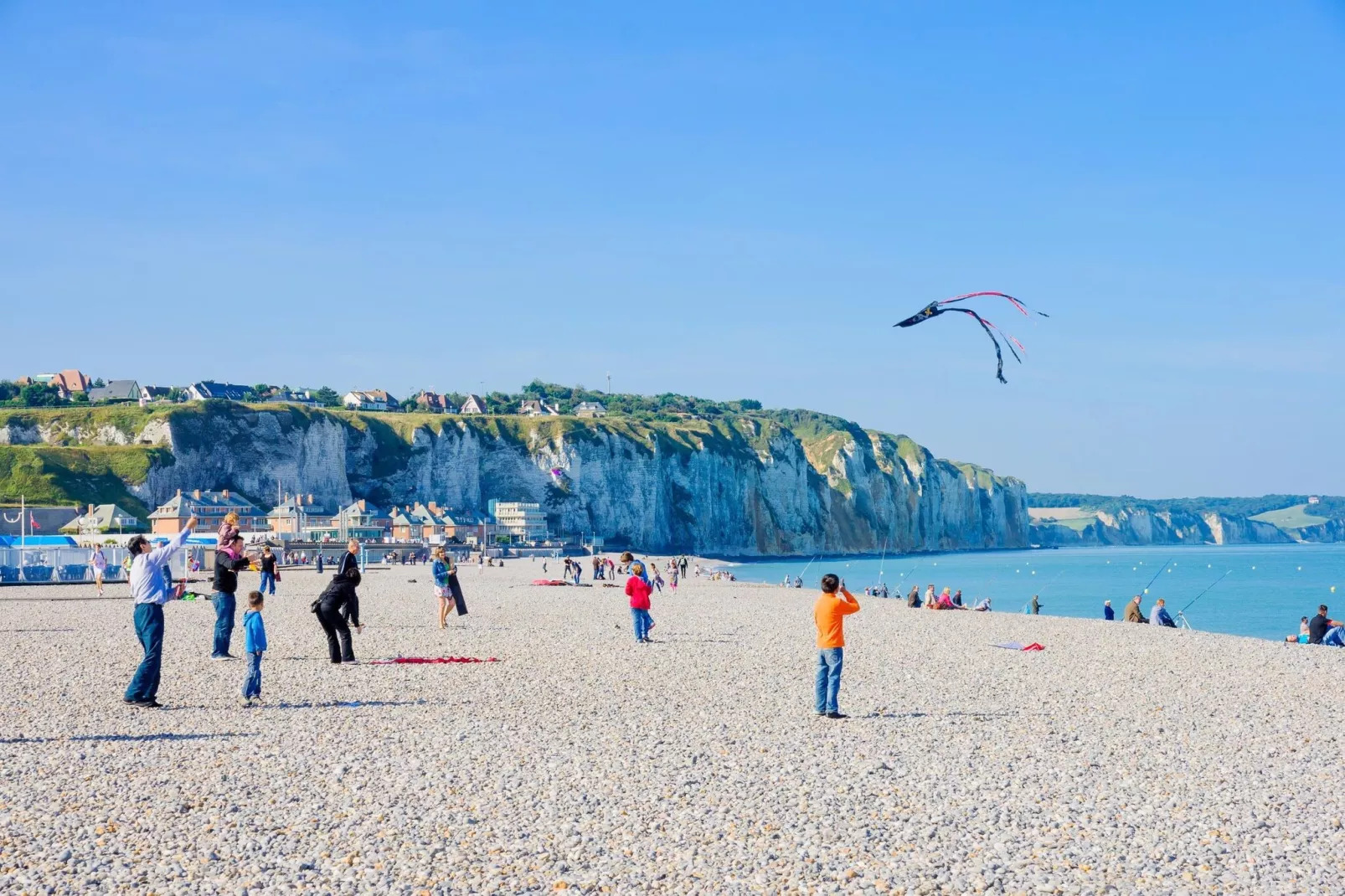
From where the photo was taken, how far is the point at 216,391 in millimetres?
150500

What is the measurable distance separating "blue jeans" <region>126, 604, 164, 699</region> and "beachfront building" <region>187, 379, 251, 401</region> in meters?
141

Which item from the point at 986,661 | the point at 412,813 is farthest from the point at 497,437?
the point at 412,813

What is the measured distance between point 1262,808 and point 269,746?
675 cm

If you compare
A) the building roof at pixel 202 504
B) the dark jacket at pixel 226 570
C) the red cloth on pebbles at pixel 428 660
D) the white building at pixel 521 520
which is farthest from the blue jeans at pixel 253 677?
the white building at pixel 521 520

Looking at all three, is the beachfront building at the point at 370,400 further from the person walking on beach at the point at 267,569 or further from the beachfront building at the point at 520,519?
the person walking on beach at the point at 267,569

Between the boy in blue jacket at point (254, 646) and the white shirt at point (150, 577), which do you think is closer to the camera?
the white shirt at point (150, 577)

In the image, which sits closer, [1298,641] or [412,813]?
[412,813]

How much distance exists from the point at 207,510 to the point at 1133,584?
65490mm

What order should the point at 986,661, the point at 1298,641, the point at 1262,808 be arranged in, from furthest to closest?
the point at 1298,641
the point at 986,661
the point at 1262,808

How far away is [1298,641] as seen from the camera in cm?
2334

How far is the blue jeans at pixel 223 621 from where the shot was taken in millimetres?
13570

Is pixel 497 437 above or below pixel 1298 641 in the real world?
above

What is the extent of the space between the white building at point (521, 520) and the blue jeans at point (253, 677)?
103 meters

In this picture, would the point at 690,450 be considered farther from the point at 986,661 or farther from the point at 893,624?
the point at 986,661
